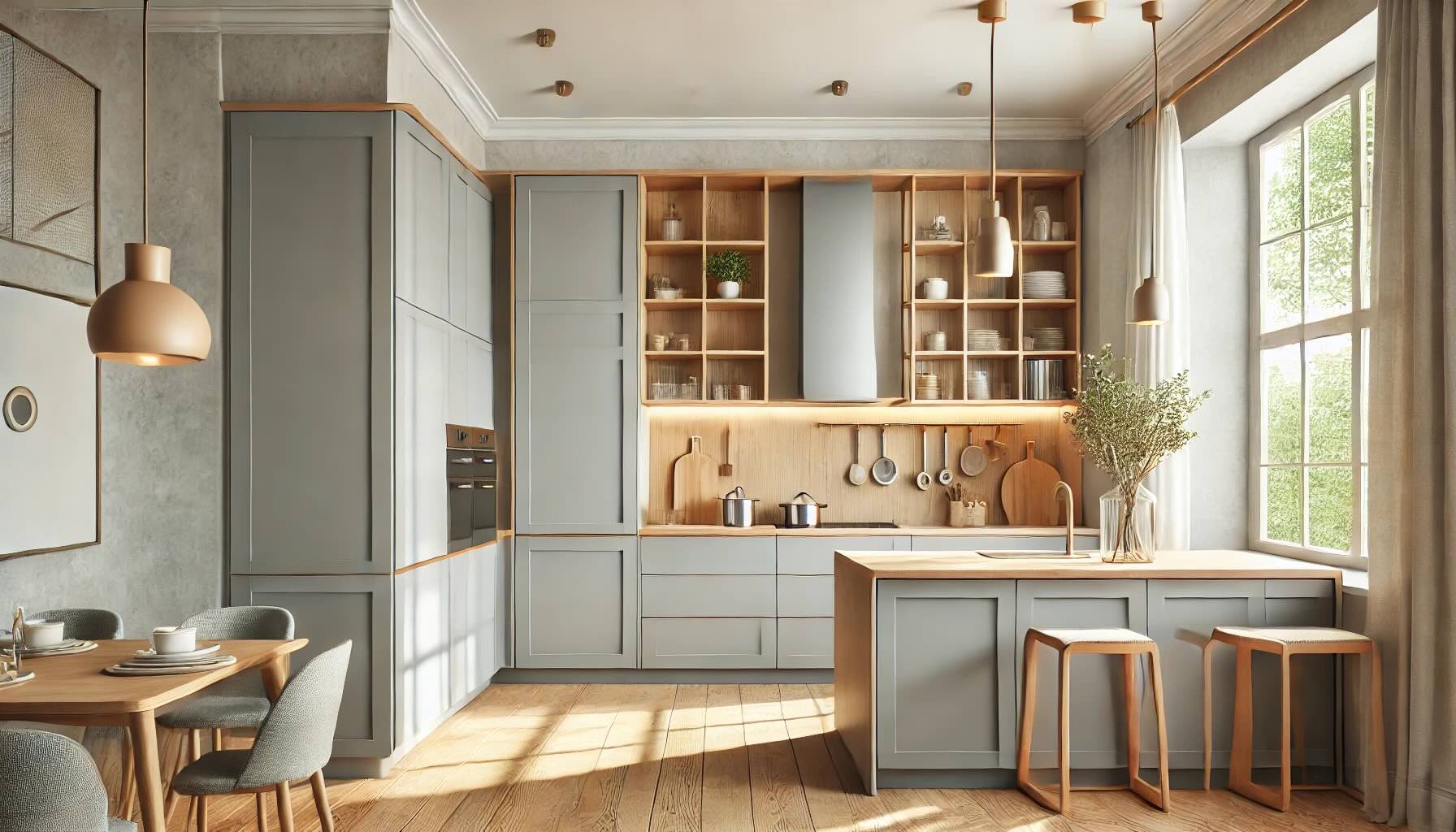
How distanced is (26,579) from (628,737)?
2.43 meters

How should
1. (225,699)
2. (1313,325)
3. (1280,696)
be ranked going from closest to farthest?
(225,699), (1280,696), (1313,325)

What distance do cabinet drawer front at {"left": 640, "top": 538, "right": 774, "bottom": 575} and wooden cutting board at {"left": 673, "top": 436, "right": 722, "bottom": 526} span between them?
479mm

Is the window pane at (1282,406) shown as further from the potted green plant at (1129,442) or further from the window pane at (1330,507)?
the potted green plant at (1129,442)

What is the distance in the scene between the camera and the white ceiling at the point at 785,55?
14.0 feet

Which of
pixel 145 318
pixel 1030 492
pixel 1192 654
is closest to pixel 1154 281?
pixel 1192 654

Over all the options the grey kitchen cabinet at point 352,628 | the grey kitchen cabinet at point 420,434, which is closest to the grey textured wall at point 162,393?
the grey kitchen cabinet at point 352,628

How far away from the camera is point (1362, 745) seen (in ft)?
10.8

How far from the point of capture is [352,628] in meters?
3.88

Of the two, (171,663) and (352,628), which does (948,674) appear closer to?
(352,628)

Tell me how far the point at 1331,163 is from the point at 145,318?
445 centimetres

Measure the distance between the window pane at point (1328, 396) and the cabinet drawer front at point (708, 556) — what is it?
2725 millimetres

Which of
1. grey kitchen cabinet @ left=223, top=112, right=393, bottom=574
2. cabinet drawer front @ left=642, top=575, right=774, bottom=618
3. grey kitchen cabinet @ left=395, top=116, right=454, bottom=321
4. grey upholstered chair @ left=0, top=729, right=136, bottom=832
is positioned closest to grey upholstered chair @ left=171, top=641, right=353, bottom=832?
grey upholstered chair @ left=0, top=729, right=136, bottom=832

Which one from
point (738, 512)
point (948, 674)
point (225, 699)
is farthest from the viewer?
point (738, 512)

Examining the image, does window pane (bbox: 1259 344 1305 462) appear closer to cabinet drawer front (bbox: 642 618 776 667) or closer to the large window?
the large window
